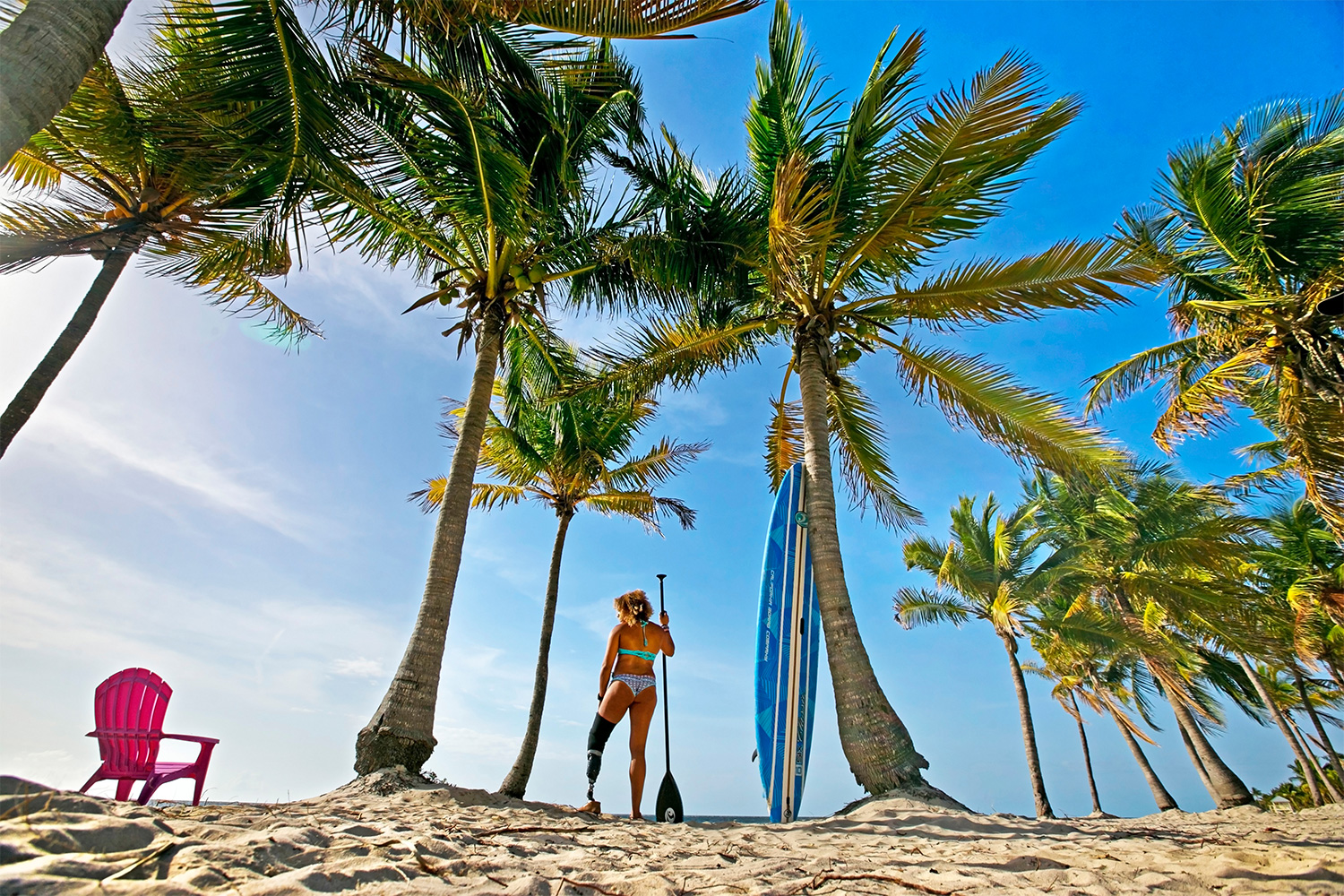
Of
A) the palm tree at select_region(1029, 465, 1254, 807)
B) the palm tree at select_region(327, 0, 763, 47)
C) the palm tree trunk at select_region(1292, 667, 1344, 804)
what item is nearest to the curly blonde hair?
the palm tree at select_region(327, 0, 763, 47)

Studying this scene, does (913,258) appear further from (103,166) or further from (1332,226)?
(103,166)

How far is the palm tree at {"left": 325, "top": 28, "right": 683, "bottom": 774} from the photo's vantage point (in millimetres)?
5812

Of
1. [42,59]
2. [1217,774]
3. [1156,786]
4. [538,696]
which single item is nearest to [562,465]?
[538,696]

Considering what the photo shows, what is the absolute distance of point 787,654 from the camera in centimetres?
641

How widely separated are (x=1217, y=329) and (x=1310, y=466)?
2388mm

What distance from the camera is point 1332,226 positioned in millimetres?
8000

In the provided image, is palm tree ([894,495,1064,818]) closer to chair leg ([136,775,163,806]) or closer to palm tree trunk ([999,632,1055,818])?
palm tree trunk ([999,632,1055,818])

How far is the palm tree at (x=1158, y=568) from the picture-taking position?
1002 centimetres

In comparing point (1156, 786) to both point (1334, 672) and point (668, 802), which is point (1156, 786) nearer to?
point (1334, 672)

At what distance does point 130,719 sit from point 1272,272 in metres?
13.4

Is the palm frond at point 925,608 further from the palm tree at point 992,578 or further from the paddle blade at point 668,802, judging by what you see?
the paddle blade at point 668,802

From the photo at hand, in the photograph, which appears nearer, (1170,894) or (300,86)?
(1170,894)

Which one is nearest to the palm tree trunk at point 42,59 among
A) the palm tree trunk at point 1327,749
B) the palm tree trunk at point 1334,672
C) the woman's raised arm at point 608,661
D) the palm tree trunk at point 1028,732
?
the woman's raised arm at point 608,661

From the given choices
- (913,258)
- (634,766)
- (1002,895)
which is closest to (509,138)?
(913,258)
